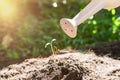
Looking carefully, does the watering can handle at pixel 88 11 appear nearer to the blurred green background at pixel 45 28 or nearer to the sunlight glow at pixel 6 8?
the blurred green background at pixel 45 28

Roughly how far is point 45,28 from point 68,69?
234cm

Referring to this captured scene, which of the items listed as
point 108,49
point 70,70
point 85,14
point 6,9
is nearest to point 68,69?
point 70,70

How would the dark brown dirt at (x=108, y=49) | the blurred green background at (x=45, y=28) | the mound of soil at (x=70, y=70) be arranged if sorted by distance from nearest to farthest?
the mound of soil at (x=70, y=70)
the dark brown dirt at (x=108, y=49)
the blurred green background at (x=45, y=28)

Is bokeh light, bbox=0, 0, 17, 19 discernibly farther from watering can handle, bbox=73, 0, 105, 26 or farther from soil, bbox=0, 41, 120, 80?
watering can handle, bbox=73, 0, 105, 26

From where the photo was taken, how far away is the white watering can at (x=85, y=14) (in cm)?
225

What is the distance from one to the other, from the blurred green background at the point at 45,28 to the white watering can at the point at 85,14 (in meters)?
2.05

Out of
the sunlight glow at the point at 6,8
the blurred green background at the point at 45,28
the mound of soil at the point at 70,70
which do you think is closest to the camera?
the mound of soil at the point at 70,70

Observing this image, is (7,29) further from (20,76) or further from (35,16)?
(20,76)

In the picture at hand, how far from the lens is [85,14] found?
7.36ft

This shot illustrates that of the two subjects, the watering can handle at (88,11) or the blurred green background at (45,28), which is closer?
the watering can handle at (88,11)

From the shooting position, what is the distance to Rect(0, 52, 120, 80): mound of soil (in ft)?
8.50

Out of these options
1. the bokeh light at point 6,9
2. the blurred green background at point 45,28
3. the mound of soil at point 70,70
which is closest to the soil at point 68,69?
the mound of soil at point 70,70

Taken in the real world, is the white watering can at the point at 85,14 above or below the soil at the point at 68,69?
above

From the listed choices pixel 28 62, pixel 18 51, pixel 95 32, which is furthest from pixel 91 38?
pixel 28 62
